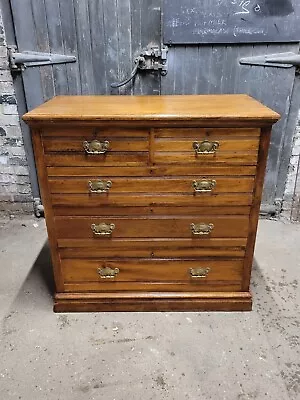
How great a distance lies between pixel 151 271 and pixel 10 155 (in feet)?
4.91

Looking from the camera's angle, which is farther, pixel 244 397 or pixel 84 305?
pixel 84 305

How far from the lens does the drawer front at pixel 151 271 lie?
6.20ft

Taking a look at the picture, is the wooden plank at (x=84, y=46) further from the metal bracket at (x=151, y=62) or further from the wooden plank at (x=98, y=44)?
the metal bracket at (x=151, y=62)

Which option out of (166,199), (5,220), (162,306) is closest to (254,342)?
(162,306)

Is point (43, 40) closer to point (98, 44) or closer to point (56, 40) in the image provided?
point (56, 40)

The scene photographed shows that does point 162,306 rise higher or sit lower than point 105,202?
lower

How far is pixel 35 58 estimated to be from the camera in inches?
93.4

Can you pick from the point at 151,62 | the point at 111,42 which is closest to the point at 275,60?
the point at 151,62

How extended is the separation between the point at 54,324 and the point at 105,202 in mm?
715

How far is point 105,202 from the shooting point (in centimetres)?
174

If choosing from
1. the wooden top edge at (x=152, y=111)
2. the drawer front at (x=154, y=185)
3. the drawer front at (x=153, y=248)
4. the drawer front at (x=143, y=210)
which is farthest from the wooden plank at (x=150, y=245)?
the wooden top edge at (x=152, y=111)

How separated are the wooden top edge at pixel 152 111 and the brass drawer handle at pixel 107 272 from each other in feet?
2.59

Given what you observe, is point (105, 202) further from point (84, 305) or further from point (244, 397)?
point (244, 397)

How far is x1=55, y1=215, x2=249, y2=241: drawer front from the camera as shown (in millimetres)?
1786
